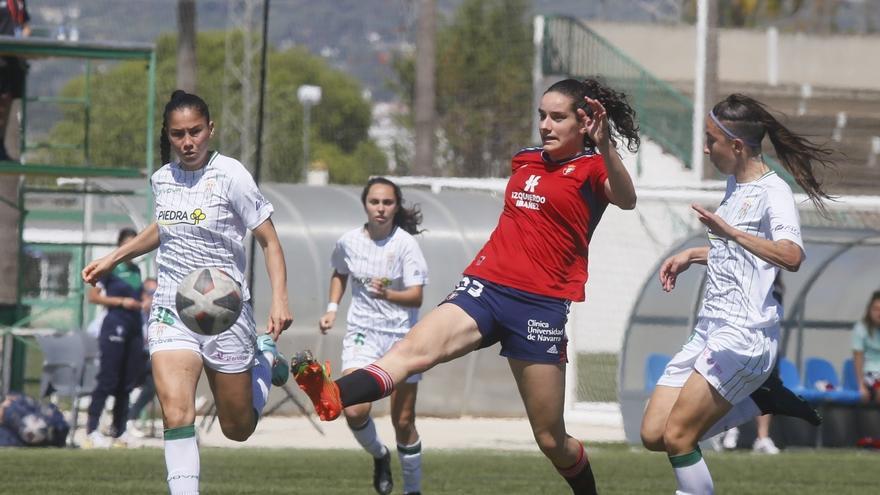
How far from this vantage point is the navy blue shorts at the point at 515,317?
7.94m

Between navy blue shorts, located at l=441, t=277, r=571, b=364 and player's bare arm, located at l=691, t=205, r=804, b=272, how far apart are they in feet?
3.02

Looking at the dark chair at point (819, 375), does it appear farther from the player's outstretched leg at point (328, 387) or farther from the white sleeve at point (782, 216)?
the player's outstretched leg at point (328, 387)

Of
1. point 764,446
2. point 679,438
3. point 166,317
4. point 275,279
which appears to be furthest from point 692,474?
point 764,446

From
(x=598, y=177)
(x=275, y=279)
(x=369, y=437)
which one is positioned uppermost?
(x=598, y=177)

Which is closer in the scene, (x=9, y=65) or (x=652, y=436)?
(x=652, y=436)

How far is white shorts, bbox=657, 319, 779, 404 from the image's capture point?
7.88 metres

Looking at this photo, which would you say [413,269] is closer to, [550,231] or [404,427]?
[404,427]

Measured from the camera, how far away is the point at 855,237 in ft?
56.2

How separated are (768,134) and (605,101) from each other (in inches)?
31.6

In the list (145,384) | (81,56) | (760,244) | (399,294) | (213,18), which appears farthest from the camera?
(213,18)

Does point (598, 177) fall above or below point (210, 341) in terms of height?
above

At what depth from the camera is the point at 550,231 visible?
8.07 m

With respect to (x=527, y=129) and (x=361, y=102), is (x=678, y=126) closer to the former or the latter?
(x=527, y=129)

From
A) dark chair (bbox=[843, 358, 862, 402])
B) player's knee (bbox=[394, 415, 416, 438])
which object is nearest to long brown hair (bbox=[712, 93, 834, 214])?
player's knee (bbox=[394, 415, 416, 438])
